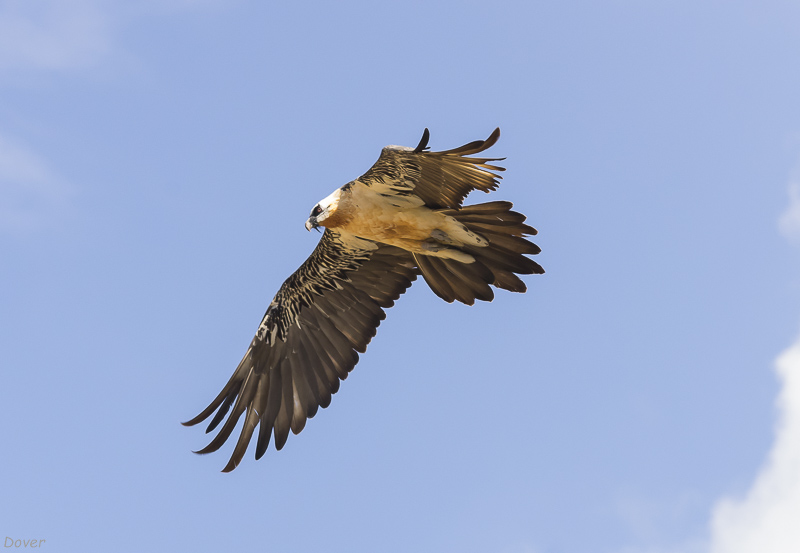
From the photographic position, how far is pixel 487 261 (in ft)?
35.3

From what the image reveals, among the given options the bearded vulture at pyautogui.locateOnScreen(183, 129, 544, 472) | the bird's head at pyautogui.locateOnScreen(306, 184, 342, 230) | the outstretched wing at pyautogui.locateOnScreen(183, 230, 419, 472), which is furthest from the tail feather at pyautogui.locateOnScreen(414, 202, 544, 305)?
the bird's head at pyautogui.locateOnScreen(306, 184, 342, 230)

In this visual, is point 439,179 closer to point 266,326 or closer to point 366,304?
point 366,304

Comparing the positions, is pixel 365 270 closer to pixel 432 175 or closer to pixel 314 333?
pixel 314 333

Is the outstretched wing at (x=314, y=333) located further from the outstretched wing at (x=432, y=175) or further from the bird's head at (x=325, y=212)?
the outstretched wing at (x=432, y=175)

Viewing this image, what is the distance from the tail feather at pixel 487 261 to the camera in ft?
34.0

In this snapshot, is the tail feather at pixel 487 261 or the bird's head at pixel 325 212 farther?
the bird's head at pixel 325 212

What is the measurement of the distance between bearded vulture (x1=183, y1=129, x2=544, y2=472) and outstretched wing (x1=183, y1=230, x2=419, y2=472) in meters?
0.01

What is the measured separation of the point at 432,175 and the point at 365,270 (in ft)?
7.98

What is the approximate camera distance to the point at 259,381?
39.1ft

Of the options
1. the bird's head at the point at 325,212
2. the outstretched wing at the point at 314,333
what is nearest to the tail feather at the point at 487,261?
the outstretched wing at the point at 314,333

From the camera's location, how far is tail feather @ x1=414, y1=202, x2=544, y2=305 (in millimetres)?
10352

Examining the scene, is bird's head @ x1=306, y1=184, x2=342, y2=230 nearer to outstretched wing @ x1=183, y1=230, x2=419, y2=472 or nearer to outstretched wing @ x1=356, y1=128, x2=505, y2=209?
outstretched wing @ x1=356, y1=128, x2=505, y2=209

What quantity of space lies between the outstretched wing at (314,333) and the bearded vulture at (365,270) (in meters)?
0.01

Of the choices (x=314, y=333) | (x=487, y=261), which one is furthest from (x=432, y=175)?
(x=314, y=333)
